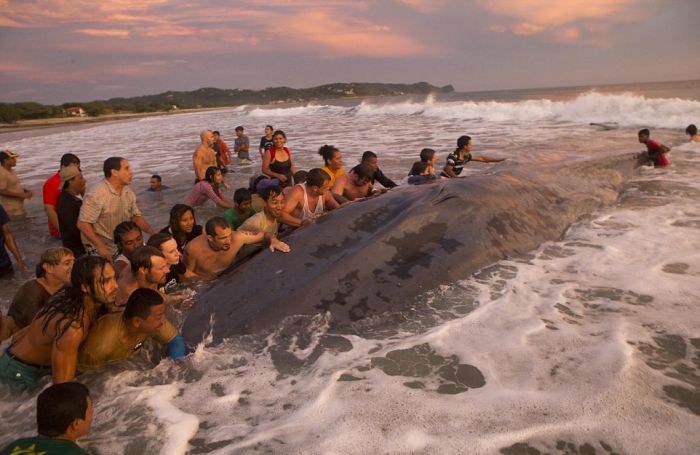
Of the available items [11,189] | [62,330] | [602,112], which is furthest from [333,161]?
[602,112]

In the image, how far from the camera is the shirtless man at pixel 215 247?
14.6ft

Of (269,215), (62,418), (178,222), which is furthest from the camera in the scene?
(269,215)

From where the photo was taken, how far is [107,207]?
541 centimetres

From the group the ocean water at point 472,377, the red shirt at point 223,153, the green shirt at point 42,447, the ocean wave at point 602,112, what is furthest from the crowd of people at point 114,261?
the ocean wave at point 602,112

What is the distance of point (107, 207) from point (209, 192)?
237cm

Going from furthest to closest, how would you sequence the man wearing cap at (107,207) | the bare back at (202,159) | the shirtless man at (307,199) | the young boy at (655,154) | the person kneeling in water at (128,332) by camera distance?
the bare back at (202,159)
the young boy at (655,154)
the shirtless man at (307,199)
the man wearing cap at (107,207)
the person kneeling in water at (128,332)

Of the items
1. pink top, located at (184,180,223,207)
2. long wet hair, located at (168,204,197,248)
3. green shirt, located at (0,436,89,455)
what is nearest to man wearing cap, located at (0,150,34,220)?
pink top, located at (184,180,223,207)

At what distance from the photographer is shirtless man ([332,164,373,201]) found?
6.91 m

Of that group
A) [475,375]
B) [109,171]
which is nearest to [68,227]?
[109,171]

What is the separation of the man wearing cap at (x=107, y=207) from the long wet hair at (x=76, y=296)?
7.32ft

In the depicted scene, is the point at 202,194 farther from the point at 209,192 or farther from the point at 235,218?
the point at 235,218

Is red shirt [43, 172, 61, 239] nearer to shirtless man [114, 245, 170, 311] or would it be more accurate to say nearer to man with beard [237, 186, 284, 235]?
man with beard [237, 186, 284, 235]

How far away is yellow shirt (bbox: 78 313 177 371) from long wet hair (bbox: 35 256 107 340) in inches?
9.5

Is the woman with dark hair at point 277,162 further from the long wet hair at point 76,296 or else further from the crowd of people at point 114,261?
the long wet hair at point 76,296
